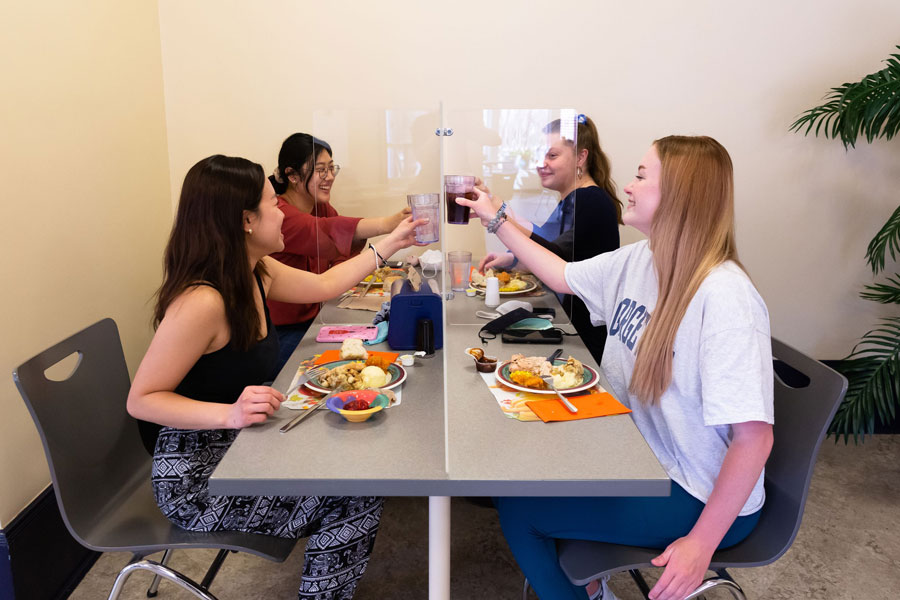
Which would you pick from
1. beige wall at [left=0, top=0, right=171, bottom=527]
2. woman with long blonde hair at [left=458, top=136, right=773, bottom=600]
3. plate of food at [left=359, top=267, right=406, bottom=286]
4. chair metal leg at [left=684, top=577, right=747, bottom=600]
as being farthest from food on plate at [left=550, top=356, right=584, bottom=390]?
→ beige wall at [left=0, top=0, right=171, bottom=527]

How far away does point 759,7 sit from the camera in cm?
299

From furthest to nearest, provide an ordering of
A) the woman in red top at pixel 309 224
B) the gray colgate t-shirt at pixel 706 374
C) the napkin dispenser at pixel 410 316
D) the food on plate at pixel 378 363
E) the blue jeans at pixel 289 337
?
1. the blue jeans at pixel 289 337
2. the woman in red top at pixel 309 224
3. the napkin dispenser at pixel 410 316
4. the food on plate at pixel 378 363
5. the gray colgate t-shirt at pixel 706 374

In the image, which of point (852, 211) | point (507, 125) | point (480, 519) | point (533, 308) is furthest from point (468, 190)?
point (852, 211)

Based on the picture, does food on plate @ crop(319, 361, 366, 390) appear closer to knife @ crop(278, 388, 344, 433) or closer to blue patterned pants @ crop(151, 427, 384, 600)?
knife @ crop(278, 388, 344, 433)

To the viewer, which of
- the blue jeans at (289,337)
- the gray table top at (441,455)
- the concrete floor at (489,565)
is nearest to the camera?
the gray table top at (441,455)

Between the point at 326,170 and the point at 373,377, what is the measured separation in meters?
0.96

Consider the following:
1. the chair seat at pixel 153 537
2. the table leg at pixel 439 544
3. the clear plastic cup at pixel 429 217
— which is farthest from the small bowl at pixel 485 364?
the chair seat at pixel 153 537

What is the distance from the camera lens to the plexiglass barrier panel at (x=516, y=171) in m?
2.16

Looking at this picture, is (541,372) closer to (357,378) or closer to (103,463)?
(357,378)

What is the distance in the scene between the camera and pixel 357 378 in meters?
1.56

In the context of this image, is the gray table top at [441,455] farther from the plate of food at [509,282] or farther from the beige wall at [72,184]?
the beige wall at [72,184]

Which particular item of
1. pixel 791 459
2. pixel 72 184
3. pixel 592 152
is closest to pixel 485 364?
pixel 791 459

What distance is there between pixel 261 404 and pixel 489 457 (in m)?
0.48

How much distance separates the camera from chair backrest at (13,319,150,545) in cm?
140
